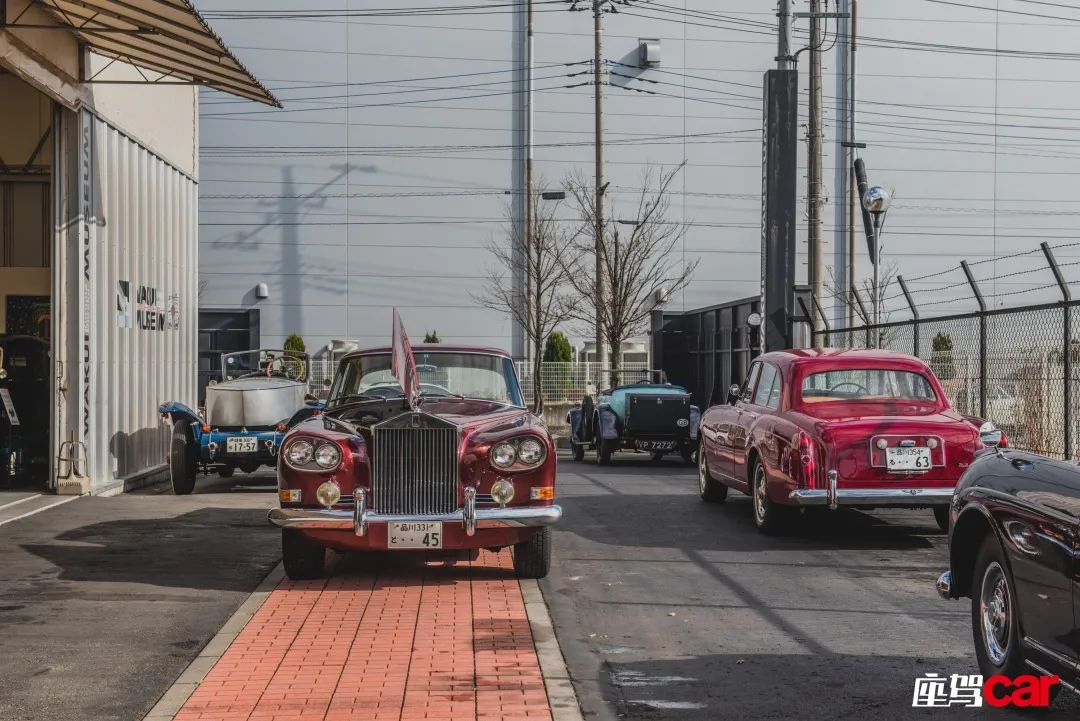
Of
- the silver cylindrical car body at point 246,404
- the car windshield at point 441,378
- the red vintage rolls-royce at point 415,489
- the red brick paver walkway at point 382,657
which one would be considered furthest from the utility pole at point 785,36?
the red brick paver walkway at point 382,657

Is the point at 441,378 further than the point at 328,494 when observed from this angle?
Yes

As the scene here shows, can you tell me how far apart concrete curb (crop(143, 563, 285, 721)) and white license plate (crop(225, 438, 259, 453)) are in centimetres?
680

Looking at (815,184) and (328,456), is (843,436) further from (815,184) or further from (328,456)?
(815,184)

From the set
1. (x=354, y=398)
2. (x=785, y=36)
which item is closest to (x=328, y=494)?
(x=354, y=398)

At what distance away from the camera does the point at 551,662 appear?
6434 mm

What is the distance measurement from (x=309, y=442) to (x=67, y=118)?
23.9ft

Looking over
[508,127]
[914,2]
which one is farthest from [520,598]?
[914,2]

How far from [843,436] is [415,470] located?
3.70m

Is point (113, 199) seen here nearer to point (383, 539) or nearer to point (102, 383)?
point (102, 383)

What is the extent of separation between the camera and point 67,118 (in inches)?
564

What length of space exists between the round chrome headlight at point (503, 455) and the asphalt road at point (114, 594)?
1.84 meters

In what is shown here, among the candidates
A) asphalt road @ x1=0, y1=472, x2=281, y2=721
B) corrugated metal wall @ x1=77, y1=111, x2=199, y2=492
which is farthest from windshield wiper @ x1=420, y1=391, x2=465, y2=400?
corrugated metal wall @ x1=77, y1=111, x2=199, y2=492

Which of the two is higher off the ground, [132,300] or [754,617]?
[132,300]

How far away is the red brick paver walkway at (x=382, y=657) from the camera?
561cm
